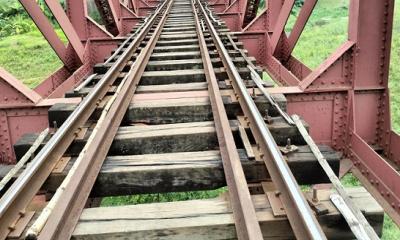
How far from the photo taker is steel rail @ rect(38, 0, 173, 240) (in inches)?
76.9

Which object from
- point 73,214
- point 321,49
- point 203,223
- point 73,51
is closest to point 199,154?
point 203,223

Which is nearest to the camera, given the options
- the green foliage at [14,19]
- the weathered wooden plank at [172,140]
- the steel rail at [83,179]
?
the steel rail at [83,179]

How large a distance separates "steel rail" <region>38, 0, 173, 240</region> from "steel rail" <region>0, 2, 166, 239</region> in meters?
0.19

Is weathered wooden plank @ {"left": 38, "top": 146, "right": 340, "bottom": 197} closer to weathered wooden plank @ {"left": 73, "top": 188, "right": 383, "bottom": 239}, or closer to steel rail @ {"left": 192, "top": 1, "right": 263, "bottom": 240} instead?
steel rail @ {"left": 192, "top": 1, "right": 263, "bottom": 240}

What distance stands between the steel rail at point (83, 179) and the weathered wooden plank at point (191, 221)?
6 centimetres

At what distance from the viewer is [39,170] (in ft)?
8.00

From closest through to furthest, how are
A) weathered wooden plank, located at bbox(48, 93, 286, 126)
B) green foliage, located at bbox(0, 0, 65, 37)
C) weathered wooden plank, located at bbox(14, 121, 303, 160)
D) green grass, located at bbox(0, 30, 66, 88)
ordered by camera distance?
weathered wooden plank, located at bbox(14, 121, 303, 160)
weathered wooden plank, located at bbox(48, 93, 286, 126)
green grass, located at bbox(0, 30, 66, 88)
green foliage, located at bbox(0, 0, 65, 37)

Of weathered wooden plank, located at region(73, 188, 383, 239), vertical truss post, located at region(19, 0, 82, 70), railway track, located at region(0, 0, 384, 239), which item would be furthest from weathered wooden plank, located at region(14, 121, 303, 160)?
vertical truss post, located at region(19, 0, 82, 70)

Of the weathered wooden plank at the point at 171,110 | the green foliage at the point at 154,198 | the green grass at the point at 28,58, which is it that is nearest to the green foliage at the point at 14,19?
the green grass at the point at 28,58

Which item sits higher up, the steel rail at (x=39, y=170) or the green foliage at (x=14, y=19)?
the green foliage at (x=14, y=19)

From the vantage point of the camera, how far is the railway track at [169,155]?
2.03m

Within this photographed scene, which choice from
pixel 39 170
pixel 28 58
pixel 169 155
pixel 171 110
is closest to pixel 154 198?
pixel 171 110

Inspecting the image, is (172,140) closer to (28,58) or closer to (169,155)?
(169,155)

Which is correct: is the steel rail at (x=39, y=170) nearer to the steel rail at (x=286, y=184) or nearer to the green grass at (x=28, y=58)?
the steel rail at (x=286, y=184)
